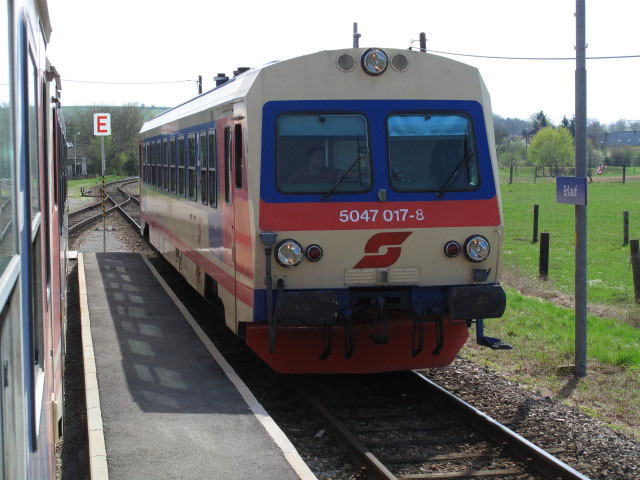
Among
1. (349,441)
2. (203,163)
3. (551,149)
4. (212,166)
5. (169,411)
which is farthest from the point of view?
(551,149)

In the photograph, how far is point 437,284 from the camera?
793 centimetres

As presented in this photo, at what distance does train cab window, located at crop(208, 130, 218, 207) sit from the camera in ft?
30.2

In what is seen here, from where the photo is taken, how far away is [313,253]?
760cm

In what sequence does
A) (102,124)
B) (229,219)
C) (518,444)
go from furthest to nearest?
1. (102,124)
2. (229,219)
3. (518,444)

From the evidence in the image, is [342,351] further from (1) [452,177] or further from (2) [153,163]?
(2) [153,163]

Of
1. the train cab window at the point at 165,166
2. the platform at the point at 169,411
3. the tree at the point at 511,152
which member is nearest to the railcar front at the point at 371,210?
the platform at the point at 169,411

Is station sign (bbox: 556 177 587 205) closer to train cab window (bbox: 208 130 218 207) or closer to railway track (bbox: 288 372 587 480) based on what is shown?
railway track (bbox: 288 372 587 480)

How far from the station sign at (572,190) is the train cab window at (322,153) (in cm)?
256

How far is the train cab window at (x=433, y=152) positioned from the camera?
7.91m

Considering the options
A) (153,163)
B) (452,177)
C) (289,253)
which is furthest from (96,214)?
(452,177)

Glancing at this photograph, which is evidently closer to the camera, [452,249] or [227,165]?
[452,249]

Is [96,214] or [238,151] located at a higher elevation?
[238,151]

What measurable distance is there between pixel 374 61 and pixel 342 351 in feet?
8.92

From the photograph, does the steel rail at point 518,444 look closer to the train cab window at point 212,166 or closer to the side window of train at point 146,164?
the train cab window at point 212,166
